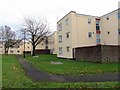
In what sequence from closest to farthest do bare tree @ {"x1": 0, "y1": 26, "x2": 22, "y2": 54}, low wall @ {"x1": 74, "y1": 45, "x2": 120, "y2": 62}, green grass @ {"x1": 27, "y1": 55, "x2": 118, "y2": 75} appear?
1. green grass @ {"x1": 27, "y1": 55, "x2": 118, "y2": 75}
2. low wall @ {"x1": 74, "y1": 45, "x2": 120, "y2": 62}
3. bare tree @ {"x1": 0, "y1": 26, "x2": 22, "y2": 54}

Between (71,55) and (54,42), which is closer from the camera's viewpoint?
(71,55)

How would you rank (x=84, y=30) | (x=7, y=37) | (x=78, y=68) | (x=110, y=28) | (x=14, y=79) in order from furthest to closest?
(x=7, y=37), (x=110, y=28), (x=84, y=30), (x=78, y=68), (x=14, y=79)

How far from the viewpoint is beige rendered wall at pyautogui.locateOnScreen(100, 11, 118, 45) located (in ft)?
122

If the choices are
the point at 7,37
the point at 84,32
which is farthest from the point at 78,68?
the point at 7,37

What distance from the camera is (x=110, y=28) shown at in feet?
127

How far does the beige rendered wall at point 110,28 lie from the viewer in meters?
37.2

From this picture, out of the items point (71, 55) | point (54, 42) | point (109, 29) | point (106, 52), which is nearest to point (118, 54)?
point (106, 52)

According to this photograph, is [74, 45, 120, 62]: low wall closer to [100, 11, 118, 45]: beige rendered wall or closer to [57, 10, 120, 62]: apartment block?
[57, 10, 120, 62]: apartment block

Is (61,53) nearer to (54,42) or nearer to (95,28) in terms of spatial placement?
(95,28)

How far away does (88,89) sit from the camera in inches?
321

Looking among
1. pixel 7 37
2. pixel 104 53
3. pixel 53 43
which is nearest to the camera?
pixel 104 53

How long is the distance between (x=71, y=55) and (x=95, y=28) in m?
8.10

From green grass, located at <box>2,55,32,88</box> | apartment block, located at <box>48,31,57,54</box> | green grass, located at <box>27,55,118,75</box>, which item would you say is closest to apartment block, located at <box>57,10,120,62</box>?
green grass, located at <box>27,55,118,75</box>

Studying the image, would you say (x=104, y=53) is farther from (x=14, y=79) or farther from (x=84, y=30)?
(x=14, y=79)
